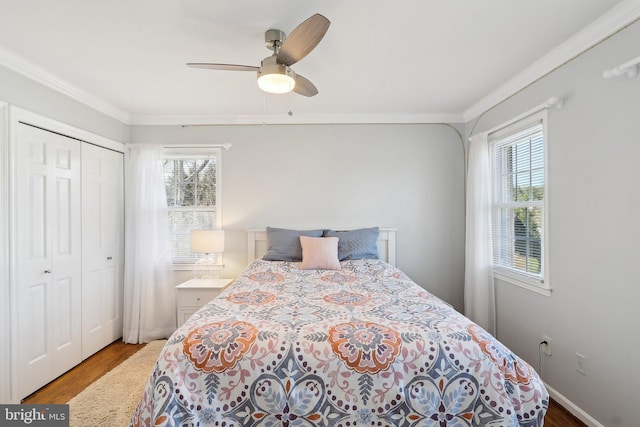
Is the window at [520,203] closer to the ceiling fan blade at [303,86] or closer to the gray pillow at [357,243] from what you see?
the gray pillow at [357,243]

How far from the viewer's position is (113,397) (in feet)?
7.23

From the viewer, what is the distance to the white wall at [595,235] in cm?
168

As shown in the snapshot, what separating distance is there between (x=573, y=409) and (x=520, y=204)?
1.55m

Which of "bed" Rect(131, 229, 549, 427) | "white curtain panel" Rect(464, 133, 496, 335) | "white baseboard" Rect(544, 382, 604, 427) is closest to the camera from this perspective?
"bed" Rect(131, 229, 549, 427)

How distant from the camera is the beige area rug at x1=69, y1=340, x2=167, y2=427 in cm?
196

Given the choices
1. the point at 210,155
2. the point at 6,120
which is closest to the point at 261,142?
the point at 210,155

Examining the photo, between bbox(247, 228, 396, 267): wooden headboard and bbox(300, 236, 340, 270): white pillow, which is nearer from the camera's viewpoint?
bbox(300, 236, 340, 270): white pillow

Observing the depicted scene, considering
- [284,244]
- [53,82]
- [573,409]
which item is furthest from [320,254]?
[53,82]

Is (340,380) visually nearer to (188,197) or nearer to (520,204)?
(520,204)

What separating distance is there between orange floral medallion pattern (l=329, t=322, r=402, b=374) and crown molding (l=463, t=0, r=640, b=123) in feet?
7.13

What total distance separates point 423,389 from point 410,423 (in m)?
0.15

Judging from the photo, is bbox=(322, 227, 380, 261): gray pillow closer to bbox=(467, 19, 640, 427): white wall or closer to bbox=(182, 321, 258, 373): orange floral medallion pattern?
bbox=(467, 19, 640, 427): white wall

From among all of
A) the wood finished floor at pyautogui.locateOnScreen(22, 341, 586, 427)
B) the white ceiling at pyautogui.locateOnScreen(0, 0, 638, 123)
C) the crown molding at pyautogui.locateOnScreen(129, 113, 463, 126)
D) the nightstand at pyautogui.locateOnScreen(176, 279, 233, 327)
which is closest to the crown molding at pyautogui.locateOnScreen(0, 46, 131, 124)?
the white ceiling at pyautogui.locateOnScreen(0, 0, 638, 123)

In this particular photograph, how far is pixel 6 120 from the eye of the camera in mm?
2119
